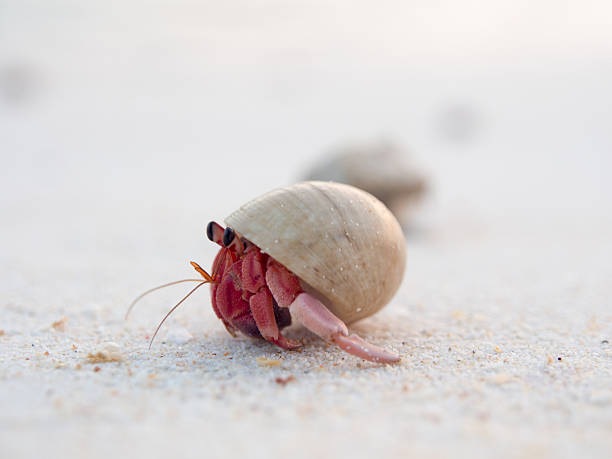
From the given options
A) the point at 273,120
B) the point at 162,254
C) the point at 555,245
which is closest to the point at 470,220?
the point at 555,245

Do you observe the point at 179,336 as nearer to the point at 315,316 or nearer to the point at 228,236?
the point at 228,236

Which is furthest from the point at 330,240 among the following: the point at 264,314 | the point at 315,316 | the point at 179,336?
the point at 179,336

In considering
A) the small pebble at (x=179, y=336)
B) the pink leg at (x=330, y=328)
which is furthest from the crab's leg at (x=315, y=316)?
the small pebble at (x=179, y=336)

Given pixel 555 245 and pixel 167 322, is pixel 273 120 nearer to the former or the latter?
pixel 555 245

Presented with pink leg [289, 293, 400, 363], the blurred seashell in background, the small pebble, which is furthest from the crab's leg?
the blurred seashell in background

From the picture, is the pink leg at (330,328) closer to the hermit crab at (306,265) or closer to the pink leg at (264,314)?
the hermit crab at (306,265)

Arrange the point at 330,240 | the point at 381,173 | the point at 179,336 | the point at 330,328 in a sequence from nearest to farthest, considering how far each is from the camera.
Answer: the point at 330,328 → the point at 330,240 → the point at 179,336 → the point at 381,173
